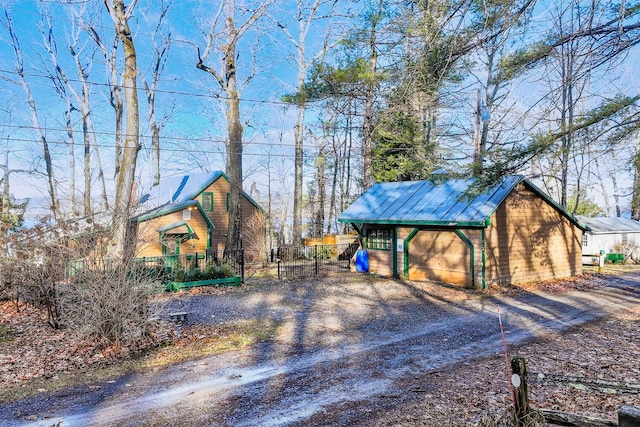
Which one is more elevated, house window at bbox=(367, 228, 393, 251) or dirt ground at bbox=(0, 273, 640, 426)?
house window at bbox=(367, 228, 393, 251)

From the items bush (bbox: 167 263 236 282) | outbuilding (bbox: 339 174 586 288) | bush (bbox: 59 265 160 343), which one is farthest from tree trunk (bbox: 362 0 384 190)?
bush (bbox: 59 265 160 343)

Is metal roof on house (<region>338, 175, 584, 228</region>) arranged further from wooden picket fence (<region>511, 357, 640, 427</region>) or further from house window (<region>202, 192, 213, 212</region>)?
house window (<region>202, 192, 213, 212</region>)

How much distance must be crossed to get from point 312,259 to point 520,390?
19.0 meters

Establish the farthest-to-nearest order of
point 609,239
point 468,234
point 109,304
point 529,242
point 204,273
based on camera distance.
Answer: point 609,239 → point 529,242 → point 204,273 → point 468,234 → point 109,304

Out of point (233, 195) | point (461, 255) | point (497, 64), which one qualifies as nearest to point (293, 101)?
point (233, 195)

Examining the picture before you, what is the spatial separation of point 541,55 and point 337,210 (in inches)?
1147

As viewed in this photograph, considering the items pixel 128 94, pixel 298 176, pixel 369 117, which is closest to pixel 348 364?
pixel 128 94

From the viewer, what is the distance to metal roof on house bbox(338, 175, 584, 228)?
1456 centimetres

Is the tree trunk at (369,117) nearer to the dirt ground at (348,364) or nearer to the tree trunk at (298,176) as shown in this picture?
the tree trunk at (298,176)

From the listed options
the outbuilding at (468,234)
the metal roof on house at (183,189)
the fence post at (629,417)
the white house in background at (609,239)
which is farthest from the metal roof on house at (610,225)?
the fence post at (629,417)

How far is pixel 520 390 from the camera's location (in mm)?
3758

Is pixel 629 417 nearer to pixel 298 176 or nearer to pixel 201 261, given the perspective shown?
pixel 201 261

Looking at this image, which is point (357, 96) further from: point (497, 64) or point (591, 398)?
point (591, 398)

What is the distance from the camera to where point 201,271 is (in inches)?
607
